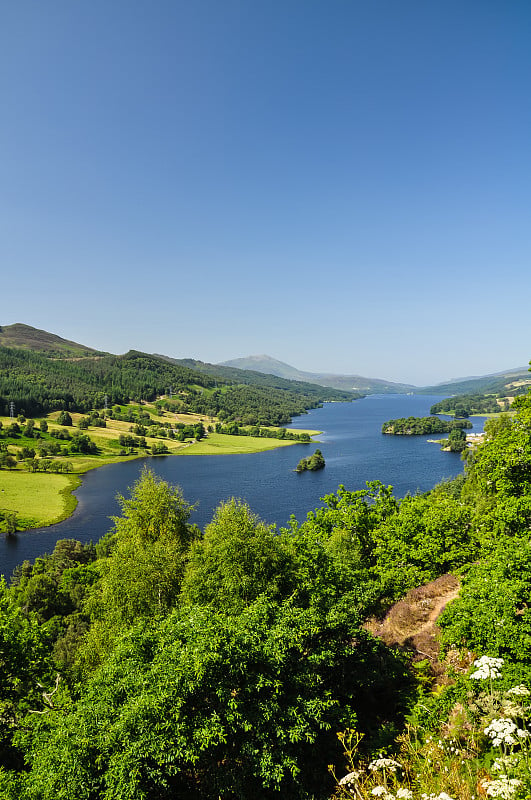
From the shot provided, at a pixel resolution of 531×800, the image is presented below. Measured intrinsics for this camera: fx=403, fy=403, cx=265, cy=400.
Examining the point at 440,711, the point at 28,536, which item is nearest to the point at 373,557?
the point at 440,711

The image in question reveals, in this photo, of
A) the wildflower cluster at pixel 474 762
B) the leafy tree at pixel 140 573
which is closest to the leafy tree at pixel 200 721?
the wildflower cluster at pixel 474 762

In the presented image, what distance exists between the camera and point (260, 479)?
125 metres

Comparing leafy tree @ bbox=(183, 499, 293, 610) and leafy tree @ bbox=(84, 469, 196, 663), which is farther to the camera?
leafy tree @ bbox=(84, 469, 196, 663)

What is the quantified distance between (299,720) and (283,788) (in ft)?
6.47

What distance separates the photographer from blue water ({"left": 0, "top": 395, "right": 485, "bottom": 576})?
285ft

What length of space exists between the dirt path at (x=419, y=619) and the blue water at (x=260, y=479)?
61.1 m

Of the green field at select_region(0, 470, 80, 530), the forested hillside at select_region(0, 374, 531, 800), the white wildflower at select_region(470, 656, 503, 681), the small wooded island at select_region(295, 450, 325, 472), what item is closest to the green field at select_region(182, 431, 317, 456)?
the small wooded island at select_region(295, 450, 325, 472)

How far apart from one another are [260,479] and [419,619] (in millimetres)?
105305

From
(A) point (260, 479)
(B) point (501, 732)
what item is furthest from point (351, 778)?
(A) point (260, 479)

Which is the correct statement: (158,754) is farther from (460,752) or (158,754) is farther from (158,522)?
(158,522)

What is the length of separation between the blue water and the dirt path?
61100mm

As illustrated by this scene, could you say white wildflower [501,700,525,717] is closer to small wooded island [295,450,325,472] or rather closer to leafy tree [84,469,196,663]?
leafy tree [84,469,196,663]

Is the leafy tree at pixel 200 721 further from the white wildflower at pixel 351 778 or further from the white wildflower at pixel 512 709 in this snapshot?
the white wildflower at pixel 512 709

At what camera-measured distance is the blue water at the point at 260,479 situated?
285 ft
